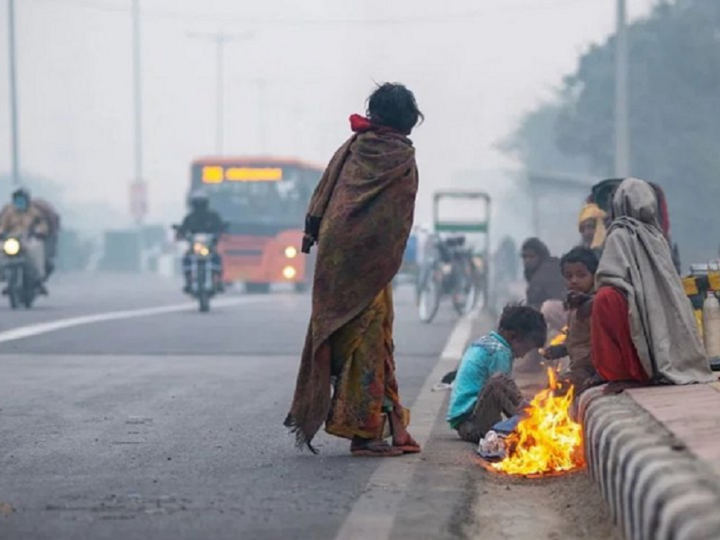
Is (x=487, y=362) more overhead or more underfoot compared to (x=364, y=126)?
more underfoot

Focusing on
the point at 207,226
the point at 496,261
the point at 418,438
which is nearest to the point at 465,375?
the point at 418,438

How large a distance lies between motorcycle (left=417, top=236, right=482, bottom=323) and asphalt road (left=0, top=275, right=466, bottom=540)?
596 centimetres

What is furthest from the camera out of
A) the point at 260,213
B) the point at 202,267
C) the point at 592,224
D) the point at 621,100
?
the point at 260,213

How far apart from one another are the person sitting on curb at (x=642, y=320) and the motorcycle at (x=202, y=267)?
688 inches

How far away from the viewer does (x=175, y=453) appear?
8578mm

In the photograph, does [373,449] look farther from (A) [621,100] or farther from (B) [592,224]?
(A) [621,100]

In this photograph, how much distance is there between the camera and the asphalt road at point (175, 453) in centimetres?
649

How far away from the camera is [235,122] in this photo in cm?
11250

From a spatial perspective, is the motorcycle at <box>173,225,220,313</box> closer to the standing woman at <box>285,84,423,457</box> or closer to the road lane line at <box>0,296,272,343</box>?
the road lane line at <box>0,296,272,343</box>

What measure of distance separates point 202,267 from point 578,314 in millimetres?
16304

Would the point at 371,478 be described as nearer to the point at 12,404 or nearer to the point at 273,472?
the point at 273,472

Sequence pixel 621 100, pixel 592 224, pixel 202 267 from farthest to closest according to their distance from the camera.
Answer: pixel 621 100
pixel 202 267
pixel 592 224

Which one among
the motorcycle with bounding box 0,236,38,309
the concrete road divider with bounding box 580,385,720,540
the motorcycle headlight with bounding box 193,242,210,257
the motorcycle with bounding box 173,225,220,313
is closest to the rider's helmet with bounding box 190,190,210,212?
the motorcycle with bounding box 173,225,220,313

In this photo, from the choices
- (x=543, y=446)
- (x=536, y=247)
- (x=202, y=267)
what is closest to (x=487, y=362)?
(x=543, y=446)
